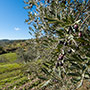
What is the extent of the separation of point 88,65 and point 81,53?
20 cm

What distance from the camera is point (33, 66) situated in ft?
13.6

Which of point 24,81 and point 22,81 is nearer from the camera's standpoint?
point 24,81

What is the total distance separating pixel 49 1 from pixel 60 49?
1.57 m

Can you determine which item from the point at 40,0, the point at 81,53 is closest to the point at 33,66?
the point at 40,0

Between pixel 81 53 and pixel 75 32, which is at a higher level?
pixel 75 32

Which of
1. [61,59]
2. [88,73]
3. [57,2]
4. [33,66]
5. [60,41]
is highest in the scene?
[57,2]

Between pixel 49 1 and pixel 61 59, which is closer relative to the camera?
pixel 61 59

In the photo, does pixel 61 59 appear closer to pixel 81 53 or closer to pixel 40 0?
pixel 81 53

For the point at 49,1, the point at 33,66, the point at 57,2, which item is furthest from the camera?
the point at 33,66

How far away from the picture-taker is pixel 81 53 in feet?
3.85

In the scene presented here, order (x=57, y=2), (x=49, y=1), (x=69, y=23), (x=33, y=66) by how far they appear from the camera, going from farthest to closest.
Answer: (x=33, y=66) → (x=49, y=1) → (x=57, y=2) → (x=69, y=23)

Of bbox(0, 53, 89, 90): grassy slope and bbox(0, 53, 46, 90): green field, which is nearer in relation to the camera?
bbox(0, 53, 89, 90): grassy slope

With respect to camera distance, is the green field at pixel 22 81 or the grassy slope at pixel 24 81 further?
the green field at pixel 22 81

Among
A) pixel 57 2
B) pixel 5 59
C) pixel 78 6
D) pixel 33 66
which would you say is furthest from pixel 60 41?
pixel 5 59
